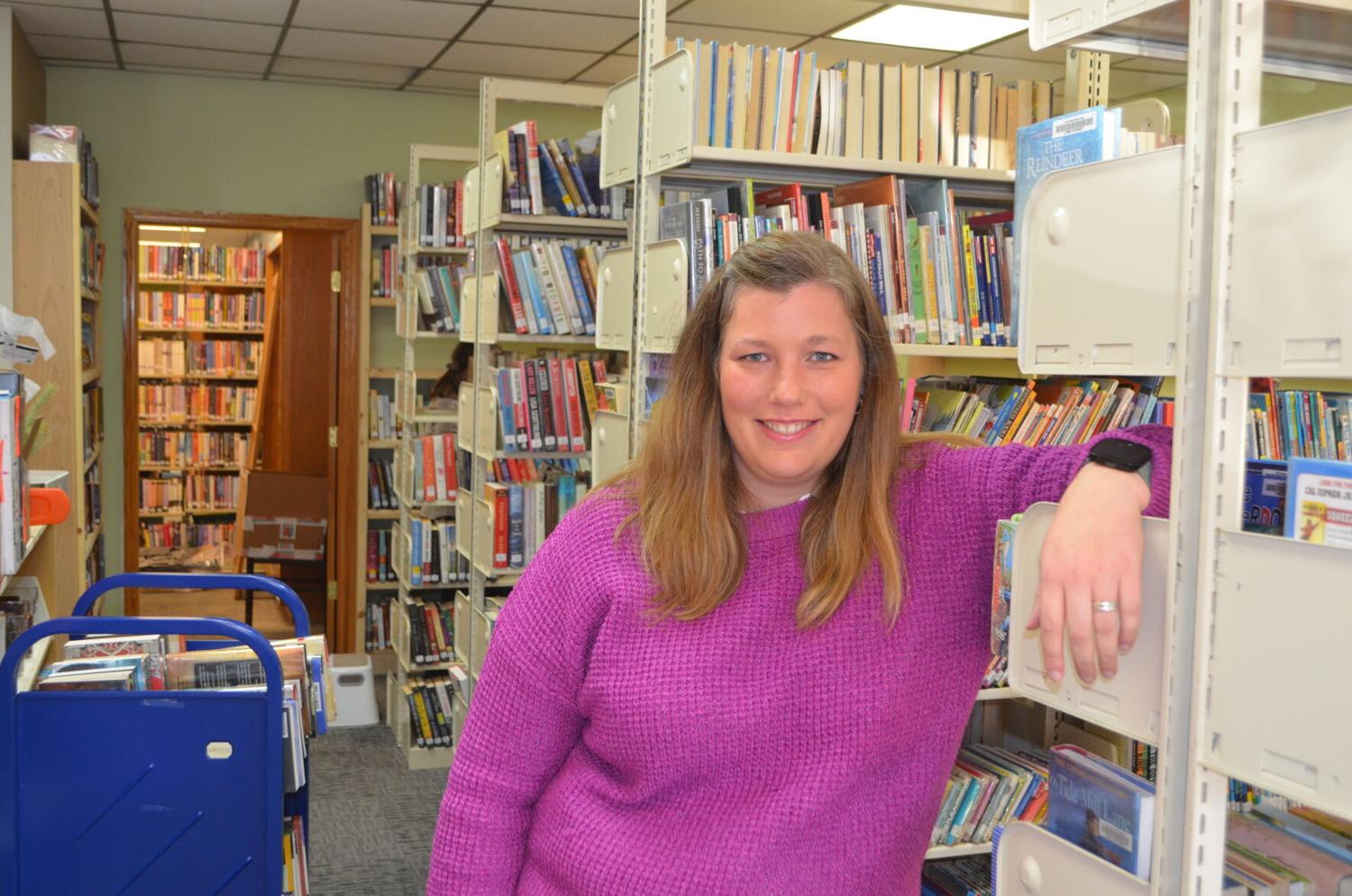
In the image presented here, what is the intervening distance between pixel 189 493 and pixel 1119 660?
8.45m

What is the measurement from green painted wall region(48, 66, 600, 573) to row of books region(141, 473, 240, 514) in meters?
2.52

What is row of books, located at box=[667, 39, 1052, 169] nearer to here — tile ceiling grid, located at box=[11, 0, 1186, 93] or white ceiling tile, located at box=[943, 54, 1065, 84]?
tile ceiling grid, located at box=[11, 0, 1186, 93]

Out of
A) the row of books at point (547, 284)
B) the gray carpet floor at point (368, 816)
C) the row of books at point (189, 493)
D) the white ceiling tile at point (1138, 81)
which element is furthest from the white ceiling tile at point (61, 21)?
the white ceiling tile at point (1138, 81)

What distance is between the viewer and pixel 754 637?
136cm

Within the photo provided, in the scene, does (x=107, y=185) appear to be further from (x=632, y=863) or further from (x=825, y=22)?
(x=632, y=863)

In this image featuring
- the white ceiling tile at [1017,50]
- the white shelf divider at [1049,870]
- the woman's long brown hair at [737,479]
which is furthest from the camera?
the white ceiling tile at [1017,50]

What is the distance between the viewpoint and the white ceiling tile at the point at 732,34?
5.21 m

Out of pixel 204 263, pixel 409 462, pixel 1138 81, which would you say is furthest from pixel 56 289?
pixel 1138 81

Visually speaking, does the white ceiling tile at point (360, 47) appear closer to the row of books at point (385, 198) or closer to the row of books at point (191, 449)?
the row of books at point (385, 198)

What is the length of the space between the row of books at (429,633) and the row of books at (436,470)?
45cm

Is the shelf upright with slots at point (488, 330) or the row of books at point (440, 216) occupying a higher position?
the row of books at point (440, 216)

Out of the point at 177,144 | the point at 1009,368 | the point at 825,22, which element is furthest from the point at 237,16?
the point at 1009,368

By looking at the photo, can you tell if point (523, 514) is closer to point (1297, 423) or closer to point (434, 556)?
point (434, 556)

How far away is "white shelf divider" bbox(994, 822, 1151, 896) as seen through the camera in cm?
124
